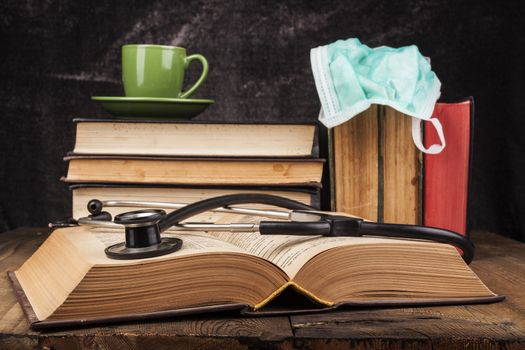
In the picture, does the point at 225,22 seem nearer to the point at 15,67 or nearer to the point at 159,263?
the point at 15,67

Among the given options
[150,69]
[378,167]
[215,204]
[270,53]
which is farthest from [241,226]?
[270,53]

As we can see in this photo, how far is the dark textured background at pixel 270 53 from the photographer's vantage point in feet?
4.76

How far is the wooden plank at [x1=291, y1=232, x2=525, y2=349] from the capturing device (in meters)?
0.60

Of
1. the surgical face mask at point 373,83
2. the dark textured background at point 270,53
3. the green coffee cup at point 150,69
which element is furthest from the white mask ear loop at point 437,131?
the dark textured background at point 270,53

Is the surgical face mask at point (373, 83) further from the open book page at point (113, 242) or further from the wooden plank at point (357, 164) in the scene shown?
the open book page at point (113, 242)

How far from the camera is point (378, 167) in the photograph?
3.24 feet

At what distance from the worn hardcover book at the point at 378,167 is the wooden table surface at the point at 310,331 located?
1.01ft

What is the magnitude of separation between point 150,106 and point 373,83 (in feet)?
1.10

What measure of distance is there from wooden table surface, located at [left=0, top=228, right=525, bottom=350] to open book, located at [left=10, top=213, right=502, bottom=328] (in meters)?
0.01

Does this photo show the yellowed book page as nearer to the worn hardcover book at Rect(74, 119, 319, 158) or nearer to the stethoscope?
the stethoscope

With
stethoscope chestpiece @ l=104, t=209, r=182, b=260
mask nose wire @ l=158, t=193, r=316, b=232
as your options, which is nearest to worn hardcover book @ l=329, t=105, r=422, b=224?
mask nose wire @ l=158, t=193, r=316, b=232

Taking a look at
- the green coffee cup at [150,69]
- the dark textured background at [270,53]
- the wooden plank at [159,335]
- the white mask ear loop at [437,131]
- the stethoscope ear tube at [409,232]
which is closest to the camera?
the wooden plank at [159,335]

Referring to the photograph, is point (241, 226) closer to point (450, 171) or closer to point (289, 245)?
point (289, 245)

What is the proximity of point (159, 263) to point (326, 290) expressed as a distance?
0.17 meters
